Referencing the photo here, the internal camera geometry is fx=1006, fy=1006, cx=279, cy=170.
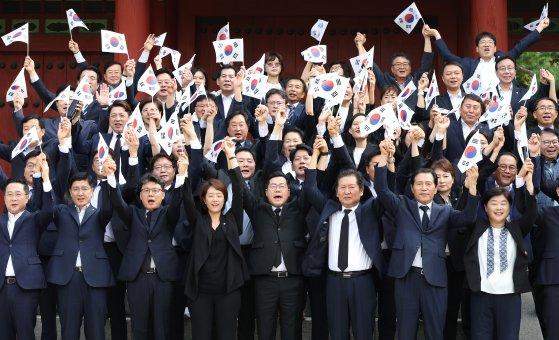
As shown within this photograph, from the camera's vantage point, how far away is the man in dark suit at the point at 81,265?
909cm

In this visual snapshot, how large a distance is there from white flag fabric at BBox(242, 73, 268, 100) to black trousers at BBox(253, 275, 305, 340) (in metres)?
2.58

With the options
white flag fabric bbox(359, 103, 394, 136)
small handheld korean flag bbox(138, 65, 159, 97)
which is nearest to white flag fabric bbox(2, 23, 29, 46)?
small handheld korean flag bbox(138, 65, 159, 97)

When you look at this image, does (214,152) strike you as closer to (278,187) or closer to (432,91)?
(278,187)

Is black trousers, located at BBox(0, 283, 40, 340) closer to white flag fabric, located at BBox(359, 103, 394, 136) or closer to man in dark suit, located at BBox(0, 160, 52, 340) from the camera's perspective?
man in dark suit, located at BBox(0, 160, 52, 340)

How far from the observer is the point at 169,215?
9.18 meters

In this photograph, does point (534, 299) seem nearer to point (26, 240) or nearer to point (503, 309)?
point (503, 309)

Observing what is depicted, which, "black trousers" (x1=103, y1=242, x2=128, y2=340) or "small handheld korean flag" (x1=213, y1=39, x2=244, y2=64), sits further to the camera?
"small handheld korean flag" (x1=213, y1=39, x2=244, y2=64)

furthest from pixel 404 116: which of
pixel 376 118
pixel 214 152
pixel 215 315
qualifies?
pixel 215 315

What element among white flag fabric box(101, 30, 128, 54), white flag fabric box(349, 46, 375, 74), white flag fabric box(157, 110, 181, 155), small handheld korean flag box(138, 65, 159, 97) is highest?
white flag fabric box(101, 30, 128, 54)

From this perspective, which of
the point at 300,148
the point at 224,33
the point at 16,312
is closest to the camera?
the point at 16,312

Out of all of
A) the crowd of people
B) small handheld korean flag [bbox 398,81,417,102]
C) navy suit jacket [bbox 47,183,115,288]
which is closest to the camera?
the crowd of people

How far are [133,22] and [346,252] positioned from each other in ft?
16.9

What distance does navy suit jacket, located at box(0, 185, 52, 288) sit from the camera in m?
9.08

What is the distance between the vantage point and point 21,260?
9.12 m
